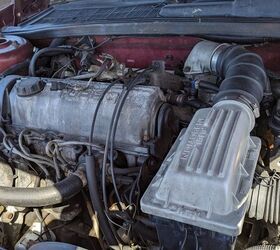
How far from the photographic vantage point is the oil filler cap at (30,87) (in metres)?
1.50

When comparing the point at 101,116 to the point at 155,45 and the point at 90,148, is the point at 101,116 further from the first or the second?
the point at 155,45

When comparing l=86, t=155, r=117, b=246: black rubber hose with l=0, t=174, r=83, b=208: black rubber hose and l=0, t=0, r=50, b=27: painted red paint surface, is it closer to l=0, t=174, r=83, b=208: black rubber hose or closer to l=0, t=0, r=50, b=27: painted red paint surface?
l=0, t=174, r=83, b=208: black rubber hose

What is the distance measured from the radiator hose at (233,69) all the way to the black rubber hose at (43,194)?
0.55 metres

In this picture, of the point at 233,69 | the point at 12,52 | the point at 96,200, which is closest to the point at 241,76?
the point at 233,69

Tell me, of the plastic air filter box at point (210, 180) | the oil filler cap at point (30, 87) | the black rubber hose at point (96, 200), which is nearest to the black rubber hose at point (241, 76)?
the plastic air filter box at point (210, 180)

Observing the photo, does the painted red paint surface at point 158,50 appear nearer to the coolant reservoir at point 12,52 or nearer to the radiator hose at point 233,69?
the radiator hose at point 233,69

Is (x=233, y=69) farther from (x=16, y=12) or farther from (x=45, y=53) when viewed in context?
(x=16, y=12)

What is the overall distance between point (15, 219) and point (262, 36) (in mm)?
→ 1194

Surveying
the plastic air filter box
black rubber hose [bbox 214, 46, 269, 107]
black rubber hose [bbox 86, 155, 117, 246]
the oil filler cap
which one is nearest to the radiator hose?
black rubber hose [bbox 214, 46, 269, 107]

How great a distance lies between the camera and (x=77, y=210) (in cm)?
146

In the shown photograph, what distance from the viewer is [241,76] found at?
1156mm

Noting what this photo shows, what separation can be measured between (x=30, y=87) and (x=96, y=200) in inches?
21.1

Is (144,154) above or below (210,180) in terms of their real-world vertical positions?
below

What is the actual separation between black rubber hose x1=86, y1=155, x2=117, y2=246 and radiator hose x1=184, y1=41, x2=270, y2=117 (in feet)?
1.53
